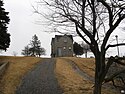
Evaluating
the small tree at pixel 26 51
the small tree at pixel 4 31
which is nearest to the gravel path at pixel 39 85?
the small tree at pixel 4 31

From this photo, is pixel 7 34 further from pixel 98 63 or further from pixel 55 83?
pixel 98 63

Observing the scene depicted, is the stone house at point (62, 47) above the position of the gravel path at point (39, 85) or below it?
above

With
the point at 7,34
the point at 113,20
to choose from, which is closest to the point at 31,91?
the point at 113,20

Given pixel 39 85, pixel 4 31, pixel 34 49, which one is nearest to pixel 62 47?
pixel 34 49

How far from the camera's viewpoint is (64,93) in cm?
2312

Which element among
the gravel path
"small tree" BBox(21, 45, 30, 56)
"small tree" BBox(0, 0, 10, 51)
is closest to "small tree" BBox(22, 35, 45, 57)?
"small tree" BBox(21, 45, 30, 56)

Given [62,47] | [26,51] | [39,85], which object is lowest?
[39,85]

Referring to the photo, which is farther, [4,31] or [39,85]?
[4,31]

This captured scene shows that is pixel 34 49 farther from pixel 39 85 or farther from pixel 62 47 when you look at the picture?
pixel 39 85

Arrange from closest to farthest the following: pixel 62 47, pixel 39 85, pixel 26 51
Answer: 1. pixel 39 85
2. pixel 62 47
3. pixel 26 51

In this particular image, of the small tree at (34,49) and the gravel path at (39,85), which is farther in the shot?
the small tree at (34,49)

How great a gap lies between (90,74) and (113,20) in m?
22.5

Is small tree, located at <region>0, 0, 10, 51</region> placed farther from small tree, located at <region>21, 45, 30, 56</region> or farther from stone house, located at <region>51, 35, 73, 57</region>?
small tree, located at <region>21, 45, 30, 56</region>

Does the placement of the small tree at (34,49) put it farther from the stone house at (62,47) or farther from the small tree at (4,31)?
the small tree at (4,31)
